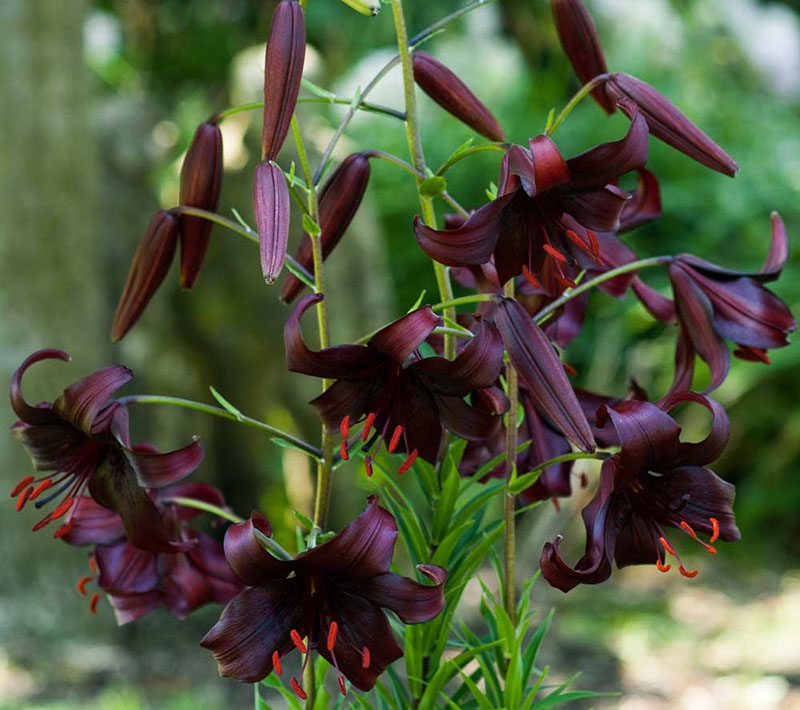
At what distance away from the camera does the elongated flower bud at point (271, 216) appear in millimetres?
633

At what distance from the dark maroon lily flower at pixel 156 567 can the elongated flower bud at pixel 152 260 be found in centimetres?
14

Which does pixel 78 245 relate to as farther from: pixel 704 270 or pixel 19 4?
pixel 704 270

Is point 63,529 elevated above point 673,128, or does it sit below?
below

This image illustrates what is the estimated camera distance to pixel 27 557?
97.9 inches

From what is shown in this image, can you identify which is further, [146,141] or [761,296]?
[146,141]

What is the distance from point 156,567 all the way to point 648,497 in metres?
0.38

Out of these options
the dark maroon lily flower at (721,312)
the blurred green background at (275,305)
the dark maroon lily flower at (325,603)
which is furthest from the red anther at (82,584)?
the blurred green background at (275,305)

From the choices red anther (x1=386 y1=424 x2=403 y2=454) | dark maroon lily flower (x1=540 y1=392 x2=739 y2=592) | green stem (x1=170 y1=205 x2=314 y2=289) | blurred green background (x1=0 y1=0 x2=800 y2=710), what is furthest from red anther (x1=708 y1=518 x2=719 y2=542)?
blurred green background (x1=0 y1=0 x2=800 y2=710)

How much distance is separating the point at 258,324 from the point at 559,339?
2.34m

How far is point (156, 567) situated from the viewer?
2.67 ft

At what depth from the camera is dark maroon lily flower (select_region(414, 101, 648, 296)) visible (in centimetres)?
62

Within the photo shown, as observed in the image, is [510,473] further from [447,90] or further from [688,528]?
[447,90]

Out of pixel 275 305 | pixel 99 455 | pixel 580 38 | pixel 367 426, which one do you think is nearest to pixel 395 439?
pixel 367 426

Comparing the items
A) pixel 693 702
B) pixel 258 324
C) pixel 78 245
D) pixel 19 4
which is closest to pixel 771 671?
pixel 693 702
